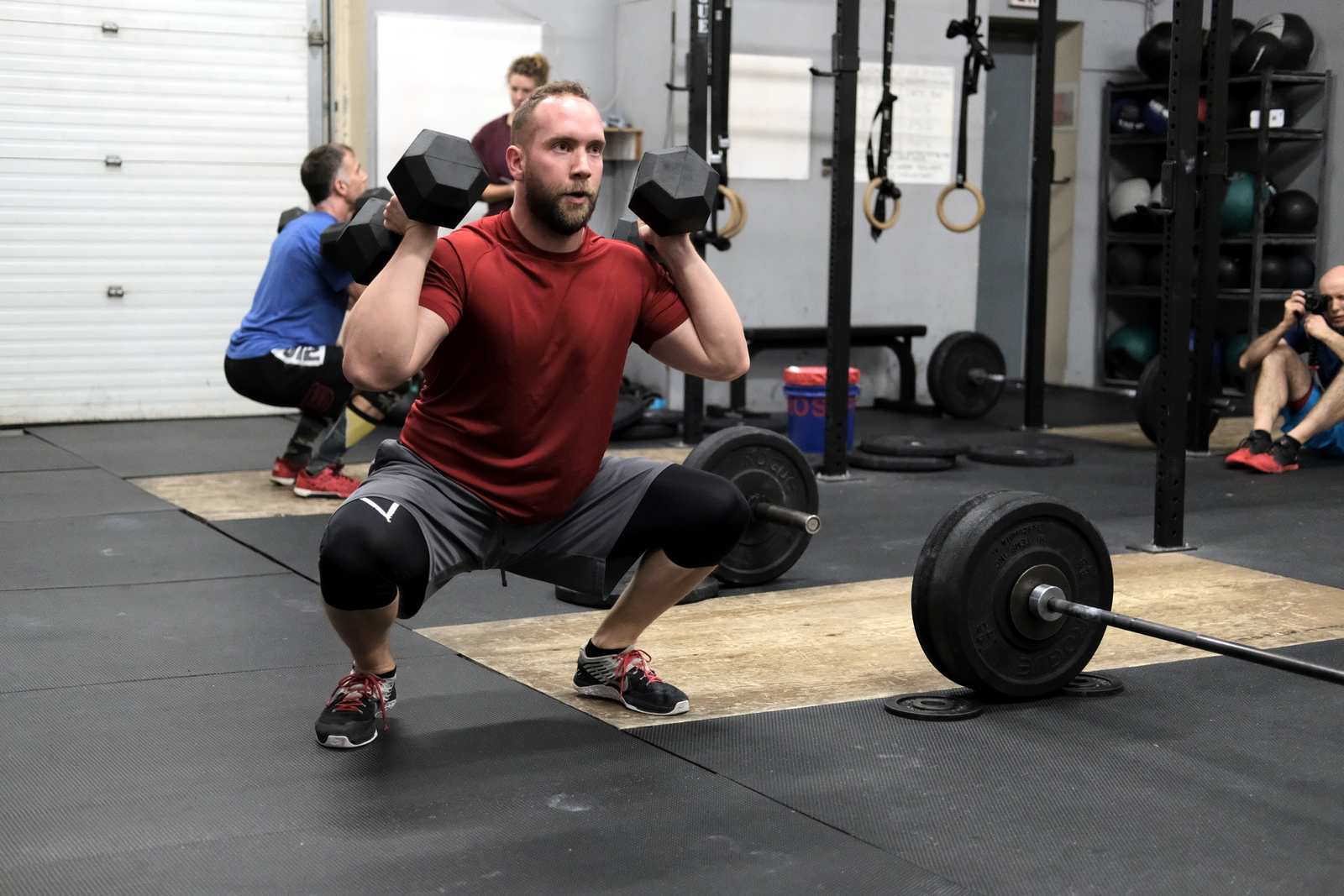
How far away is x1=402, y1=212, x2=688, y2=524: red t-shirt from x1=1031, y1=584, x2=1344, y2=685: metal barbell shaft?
0.79 metres

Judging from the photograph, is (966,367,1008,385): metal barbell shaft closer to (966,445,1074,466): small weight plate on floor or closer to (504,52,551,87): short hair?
(966,445,1074,466): small weight plate on floor

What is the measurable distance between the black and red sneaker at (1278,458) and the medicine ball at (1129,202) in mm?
2630

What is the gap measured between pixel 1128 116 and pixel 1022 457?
128 inches

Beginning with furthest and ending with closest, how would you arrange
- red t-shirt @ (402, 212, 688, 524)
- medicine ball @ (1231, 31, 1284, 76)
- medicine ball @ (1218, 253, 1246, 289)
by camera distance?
medicine ball @ (1218, 253, 1246, 289) → medicine ball @ (1231, 31, 1284, 76) → red t-shirt @ (402, 212, 688, 524)

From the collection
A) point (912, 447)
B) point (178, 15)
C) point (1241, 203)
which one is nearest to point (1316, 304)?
point (912, 447)

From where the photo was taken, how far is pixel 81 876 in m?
1.67

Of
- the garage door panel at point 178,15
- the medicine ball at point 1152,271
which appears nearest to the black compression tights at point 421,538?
the garage door panel at point 178,15

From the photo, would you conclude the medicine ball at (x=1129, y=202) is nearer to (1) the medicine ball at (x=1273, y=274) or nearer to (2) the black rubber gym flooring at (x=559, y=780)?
(1) the medicine ball at (x=1273, y=274)

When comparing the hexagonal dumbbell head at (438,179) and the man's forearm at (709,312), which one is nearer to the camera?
the hexagonal dumbbell head at (438,179)

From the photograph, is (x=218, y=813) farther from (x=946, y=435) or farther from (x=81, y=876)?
(x=946, y=435)

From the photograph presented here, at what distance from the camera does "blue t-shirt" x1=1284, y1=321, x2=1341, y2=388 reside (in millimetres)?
5070

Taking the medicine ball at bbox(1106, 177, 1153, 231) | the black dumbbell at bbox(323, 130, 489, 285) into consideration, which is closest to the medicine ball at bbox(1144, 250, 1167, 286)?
the medicine ball at bbox(1106, 177, 1153, 231)

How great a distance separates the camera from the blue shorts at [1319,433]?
200 inches

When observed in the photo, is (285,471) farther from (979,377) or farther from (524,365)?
(979,377)
